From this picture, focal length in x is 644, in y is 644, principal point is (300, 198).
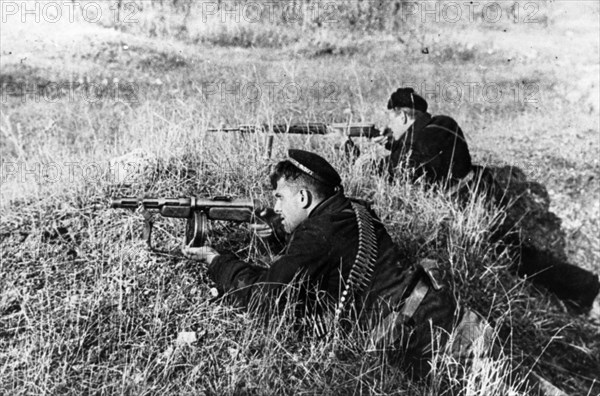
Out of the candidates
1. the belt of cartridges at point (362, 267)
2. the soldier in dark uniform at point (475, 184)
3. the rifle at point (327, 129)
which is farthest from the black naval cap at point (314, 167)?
the rifle at point (327, 129)

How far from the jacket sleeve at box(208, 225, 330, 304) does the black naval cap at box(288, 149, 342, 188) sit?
0.30 m

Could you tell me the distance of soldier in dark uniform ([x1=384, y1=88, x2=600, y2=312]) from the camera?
17.1ft

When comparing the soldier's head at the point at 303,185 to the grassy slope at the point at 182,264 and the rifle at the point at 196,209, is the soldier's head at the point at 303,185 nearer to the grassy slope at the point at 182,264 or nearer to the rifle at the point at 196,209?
the rifle at the point at 196,209

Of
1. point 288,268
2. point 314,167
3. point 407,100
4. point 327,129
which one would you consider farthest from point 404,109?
point 288,268

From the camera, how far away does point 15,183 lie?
4.35 m

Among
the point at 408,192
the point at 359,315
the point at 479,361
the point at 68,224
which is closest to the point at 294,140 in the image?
the point at 408,192

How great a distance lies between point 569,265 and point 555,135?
2546mm

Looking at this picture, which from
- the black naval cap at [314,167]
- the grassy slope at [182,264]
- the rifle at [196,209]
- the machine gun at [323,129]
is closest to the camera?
the grassy slope at [182,264]

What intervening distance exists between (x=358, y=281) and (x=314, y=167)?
64 centimetres

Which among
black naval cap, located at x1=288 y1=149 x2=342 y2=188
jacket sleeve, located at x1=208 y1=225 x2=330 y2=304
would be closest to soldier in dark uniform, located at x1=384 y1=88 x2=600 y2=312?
black naval cap, located at x1=288 y1=149 x2=342 y2=188

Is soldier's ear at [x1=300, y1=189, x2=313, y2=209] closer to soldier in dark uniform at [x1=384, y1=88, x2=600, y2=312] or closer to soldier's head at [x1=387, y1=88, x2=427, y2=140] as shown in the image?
soldier in dark uniform at [x1=384, y1=88, x2=600, y2=312]

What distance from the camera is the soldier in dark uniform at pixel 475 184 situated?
5219 millimetres

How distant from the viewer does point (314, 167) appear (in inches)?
131

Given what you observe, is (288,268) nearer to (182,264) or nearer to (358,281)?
(358,281)
